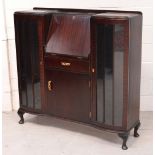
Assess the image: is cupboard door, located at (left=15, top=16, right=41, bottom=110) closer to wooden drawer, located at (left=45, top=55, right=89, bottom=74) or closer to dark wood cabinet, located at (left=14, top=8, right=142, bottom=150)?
dark wood cabinet, located at (left=14, top=8, right=142, bottom=150)

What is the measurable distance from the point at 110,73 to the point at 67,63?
39cm

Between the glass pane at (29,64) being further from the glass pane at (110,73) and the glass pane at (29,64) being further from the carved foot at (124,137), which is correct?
the carved foot at (124,137)

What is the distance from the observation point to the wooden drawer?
272 centimetres

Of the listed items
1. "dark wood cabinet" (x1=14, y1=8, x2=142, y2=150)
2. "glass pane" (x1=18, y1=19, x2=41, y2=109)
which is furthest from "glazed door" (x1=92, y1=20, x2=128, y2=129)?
"glass pane" (x1=18, y1=19, x2=41, y2=109)

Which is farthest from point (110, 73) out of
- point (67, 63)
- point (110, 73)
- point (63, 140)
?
point (63, 140)

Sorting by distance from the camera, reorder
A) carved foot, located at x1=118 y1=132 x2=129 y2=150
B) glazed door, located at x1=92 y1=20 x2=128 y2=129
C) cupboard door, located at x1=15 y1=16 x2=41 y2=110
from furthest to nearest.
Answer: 1. cupboard door, located at x1=15 y1=16 x2=41 y2=110
2. carved foot, located at x1=118 y1=132 x2=129 y2=150
3. glazed door, located at x1=92 y1=20 x2=128 y2=129

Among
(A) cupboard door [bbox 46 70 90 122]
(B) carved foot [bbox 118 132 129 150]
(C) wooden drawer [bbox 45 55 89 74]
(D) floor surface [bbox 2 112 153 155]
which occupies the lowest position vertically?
(D) floor surface [bbox 2 112 153 155]

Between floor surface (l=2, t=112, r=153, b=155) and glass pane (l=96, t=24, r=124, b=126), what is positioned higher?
glass pane (l=96, t=24, r=124, b=126)

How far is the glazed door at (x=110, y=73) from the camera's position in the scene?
2531 mm

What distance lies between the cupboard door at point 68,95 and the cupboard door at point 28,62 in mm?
149

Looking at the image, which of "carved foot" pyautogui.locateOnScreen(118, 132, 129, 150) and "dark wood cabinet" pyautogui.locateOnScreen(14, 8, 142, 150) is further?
"carved foot" pyautogui.locateOnScreen(118, 132, 129, 150)

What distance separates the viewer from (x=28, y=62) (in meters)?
3.04

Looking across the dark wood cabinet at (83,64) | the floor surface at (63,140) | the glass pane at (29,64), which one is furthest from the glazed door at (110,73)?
the glass pane at (29,64)

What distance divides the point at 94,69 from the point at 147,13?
99 cm
